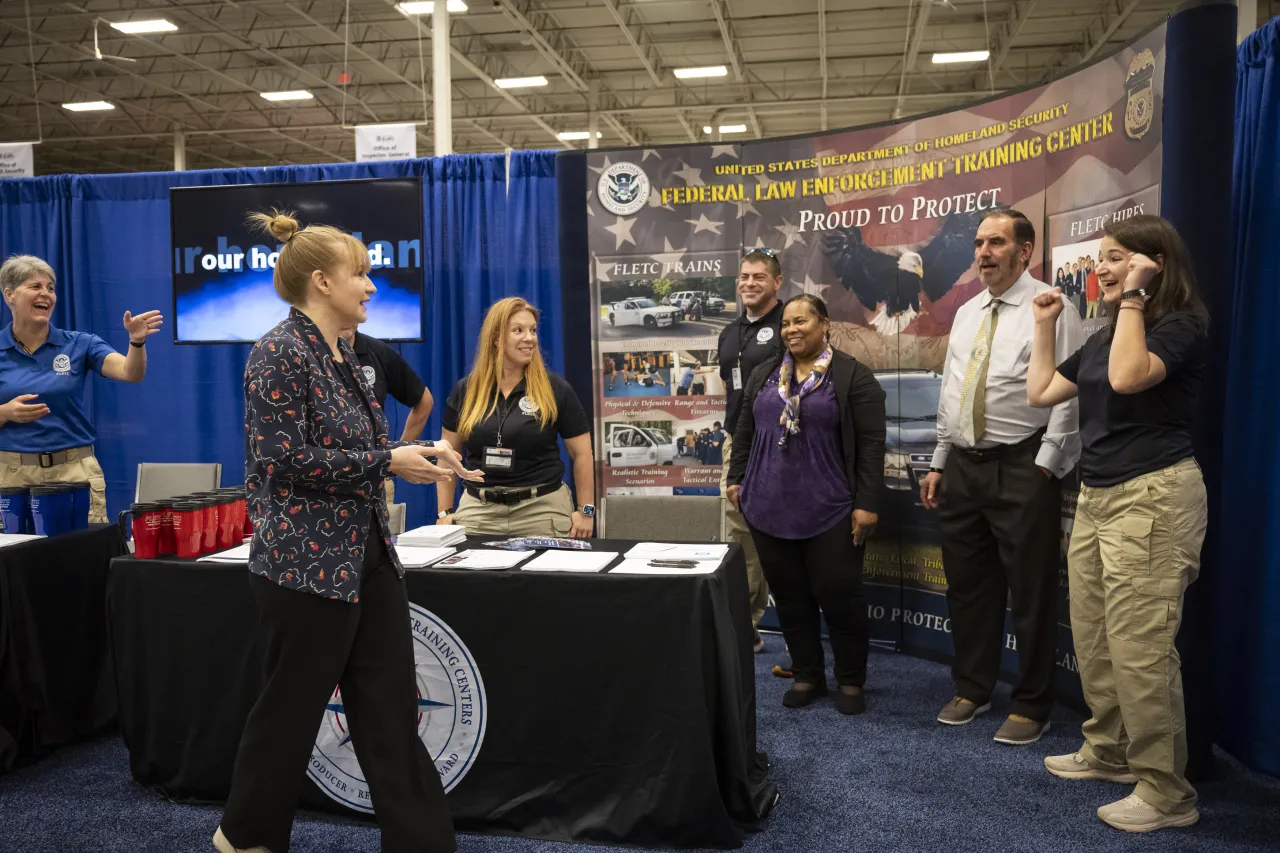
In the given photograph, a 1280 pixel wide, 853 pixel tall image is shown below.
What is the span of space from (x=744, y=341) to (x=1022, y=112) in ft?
A: 4.48

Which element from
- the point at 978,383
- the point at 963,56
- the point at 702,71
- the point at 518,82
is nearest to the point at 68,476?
the point at 978,383

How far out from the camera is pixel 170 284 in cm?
564

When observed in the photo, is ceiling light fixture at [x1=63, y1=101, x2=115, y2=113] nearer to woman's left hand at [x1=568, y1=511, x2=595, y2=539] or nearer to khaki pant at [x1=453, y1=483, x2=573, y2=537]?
khaki pant at [x1=453, y1=483, x2=573, y2=537]

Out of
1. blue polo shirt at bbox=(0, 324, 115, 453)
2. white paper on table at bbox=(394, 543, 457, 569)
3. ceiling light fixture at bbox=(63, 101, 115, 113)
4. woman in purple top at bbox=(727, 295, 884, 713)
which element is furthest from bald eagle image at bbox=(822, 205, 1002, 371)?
ceiling light fixture at bbox=(63, 101, 115, 113)

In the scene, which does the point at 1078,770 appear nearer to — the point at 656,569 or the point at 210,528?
the point at 656,569

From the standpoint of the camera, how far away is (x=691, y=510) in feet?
12.2

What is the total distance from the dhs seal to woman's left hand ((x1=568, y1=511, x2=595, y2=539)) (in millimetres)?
1798

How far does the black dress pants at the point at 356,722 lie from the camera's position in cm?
197

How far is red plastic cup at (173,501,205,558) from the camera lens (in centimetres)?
270

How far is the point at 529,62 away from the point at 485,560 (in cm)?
1167

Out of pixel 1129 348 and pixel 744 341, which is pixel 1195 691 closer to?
pixel 1129 348

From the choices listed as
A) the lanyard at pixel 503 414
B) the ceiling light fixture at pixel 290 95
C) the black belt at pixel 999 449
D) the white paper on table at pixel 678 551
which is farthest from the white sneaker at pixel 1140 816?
the ceiling light fixture at pixel 290 95

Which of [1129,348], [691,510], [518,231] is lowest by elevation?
[691,510]

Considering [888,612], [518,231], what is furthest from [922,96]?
[888,612]
